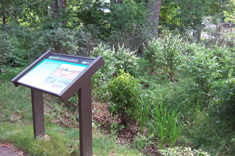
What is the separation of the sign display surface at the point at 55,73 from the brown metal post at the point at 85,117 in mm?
218

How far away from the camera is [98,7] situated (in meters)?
11.4

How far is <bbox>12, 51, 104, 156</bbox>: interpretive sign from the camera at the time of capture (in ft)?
8.77

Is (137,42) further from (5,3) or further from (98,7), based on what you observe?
(5,3)

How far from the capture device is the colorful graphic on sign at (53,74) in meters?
2.73

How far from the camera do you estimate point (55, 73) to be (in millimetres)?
2955

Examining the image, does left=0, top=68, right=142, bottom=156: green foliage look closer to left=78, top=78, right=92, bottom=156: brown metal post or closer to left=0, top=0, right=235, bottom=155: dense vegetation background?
left=78, top=78, right=92, bottom=156: brown metal post

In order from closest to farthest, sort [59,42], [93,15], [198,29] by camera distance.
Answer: [59,42] → [93,15] → [198,29]

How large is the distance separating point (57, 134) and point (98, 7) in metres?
8.84

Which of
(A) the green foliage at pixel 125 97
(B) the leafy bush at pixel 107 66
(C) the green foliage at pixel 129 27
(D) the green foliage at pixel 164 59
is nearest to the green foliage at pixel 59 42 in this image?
(B) the leafy bush at pixel 107 66

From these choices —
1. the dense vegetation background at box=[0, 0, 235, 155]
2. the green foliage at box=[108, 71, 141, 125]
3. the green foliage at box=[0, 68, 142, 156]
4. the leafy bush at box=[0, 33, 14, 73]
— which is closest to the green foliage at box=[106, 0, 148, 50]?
the dense vegetation background at box=[0, 0, 235, 155]

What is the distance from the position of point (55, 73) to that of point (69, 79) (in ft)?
1.07

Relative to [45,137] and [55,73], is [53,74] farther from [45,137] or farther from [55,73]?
[45,137]

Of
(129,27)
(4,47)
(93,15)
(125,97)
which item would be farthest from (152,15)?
(125,97)

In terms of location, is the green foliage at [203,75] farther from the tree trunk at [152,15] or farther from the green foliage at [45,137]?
the tree trunk at [152,15]
